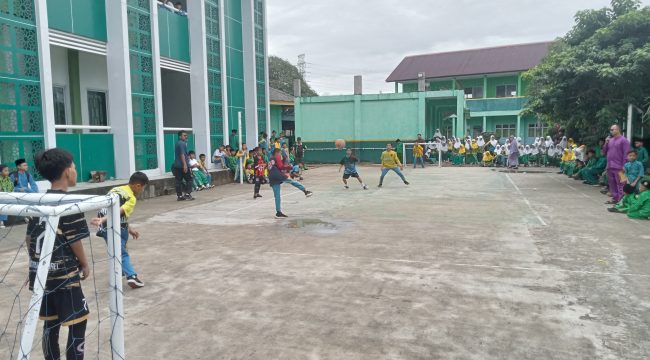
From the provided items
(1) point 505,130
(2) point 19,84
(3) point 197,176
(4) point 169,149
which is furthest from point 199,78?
(1) point 505,130

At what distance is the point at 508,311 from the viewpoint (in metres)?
4.41

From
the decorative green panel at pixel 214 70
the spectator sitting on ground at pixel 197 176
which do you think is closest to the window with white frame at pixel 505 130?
the decorative green panel at pixel 214 70

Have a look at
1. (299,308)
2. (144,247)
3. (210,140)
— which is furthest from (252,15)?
(299,308)

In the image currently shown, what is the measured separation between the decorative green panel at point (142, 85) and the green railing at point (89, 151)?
32.2 inches

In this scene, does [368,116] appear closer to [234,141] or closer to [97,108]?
[234,141]

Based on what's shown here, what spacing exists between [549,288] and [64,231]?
4506mm

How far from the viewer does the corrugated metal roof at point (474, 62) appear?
36.7 m

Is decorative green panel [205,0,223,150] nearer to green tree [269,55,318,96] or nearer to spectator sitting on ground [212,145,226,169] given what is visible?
spectator sitting on ground [212,145,226,169]

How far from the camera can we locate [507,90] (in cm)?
Result: 3800

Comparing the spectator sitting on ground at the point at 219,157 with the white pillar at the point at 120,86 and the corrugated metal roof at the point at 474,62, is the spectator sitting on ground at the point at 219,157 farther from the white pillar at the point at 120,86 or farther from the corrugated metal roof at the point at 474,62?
the corrugated metal roof at the point at 474,62

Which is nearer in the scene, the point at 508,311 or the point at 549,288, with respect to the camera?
the point at 508,311

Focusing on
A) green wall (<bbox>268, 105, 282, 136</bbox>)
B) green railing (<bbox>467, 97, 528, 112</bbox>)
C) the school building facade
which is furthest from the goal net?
green railing (<bbox>467, 97, 528, 112</bbox>)

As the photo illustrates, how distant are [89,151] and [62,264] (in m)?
10.8

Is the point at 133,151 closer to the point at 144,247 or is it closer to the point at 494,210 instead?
the point at 144,247
